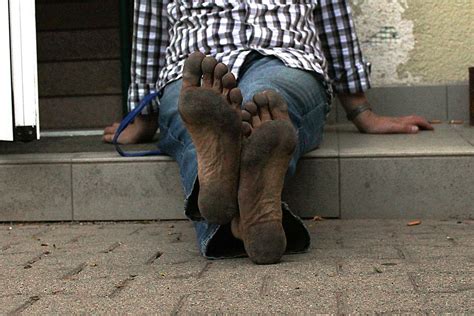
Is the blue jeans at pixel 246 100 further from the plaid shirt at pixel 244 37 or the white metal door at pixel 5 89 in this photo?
the white metal door at pixel 5 89

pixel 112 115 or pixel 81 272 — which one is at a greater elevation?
pixel 112 115

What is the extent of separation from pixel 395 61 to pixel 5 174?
1.88 meters

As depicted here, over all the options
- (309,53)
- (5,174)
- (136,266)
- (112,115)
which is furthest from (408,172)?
(112,115)

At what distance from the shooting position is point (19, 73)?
3361 millimetres

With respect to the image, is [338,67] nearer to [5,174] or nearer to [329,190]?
[329,190]

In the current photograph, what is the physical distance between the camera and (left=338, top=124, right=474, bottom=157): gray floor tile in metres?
3.12

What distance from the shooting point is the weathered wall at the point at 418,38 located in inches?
162

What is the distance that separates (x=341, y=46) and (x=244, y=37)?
0.49 m

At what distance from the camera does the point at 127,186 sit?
10.7 feet

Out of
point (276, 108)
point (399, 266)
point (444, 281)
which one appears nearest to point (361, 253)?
point (399, 266)

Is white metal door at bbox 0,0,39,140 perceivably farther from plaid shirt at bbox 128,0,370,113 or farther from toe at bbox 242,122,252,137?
toe at bbox 242,122,252,137

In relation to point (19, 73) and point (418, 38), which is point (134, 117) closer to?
point (19, 73)

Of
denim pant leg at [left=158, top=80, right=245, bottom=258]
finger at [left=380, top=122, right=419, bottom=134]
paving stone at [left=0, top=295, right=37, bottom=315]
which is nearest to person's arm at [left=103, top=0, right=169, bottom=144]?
denim pant leg at [left=158, top=80, right=245, bottom=258]

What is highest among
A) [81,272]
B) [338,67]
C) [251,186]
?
[338,67]
